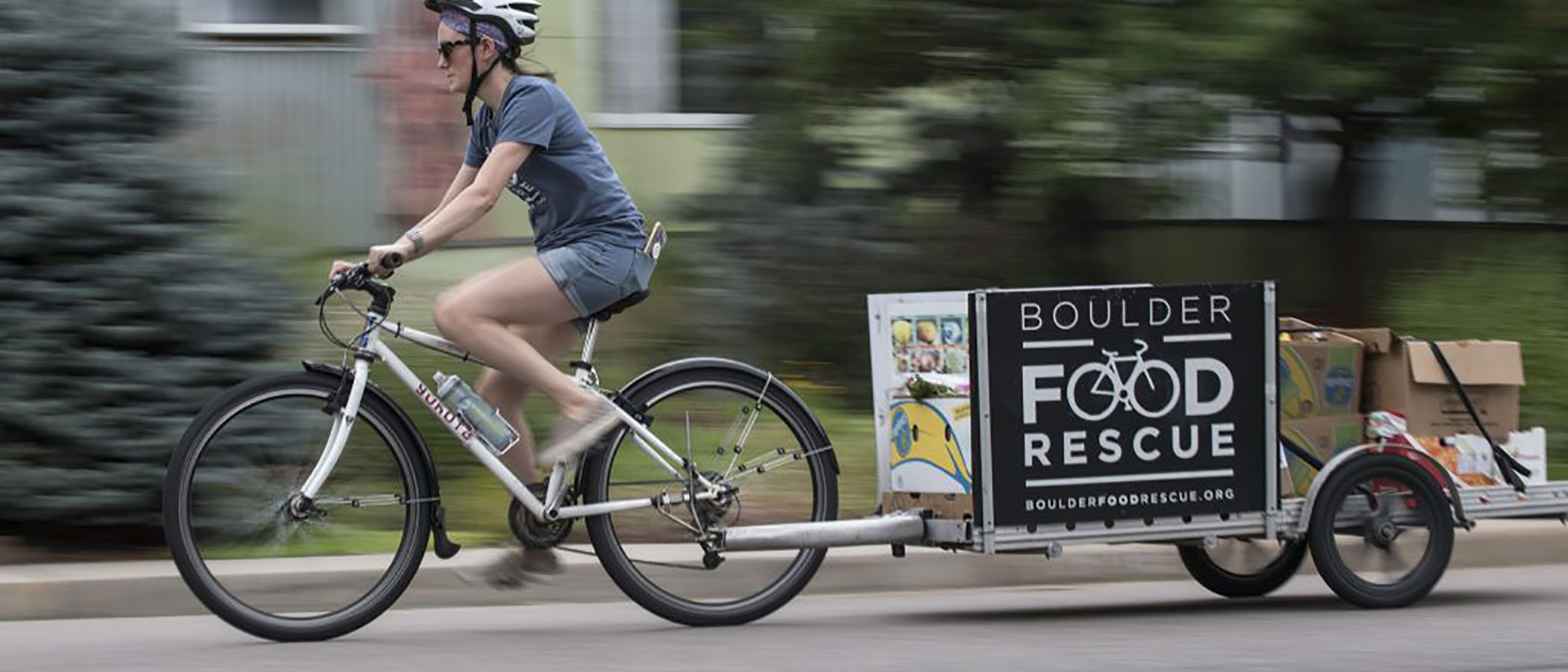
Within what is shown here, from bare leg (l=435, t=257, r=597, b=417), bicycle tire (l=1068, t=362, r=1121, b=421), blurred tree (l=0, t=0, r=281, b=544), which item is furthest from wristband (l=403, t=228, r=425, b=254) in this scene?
bicycle tire (l=1068, t=362, r=1121, b=421)

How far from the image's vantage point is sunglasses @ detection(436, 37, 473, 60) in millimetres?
6285

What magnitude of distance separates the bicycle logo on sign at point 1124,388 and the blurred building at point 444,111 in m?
5.20

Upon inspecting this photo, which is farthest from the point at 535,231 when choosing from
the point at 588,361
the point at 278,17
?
the point at 278,17

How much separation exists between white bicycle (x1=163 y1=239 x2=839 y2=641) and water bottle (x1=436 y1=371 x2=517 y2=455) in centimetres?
3

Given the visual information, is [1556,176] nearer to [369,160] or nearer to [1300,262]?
[1300,262]

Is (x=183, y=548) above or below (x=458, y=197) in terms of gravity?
below

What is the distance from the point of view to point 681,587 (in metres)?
6.66

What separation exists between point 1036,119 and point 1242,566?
3146mm

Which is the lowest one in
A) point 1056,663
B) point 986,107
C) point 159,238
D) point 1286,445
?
point 1056,663

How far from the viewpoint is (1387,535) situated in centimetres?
691

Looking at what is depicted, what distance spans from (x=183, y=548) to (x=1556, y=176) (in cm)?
742

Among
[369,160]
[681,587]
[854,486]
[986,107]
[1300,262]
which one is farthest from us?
[369,160]

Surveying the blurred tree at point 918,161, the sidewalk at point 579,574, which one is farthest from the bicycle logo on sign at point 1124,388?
the blurred tree at point 918,161

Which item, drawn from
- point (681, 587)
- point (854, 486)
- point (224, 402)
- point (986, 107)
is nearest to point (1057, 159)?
point (986, 107)
